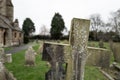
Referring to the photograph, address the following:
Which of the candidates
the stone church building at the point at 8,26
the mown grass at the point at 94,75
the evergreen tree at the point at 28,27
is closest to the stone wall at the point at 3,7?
the stone church building at the point at 8,26

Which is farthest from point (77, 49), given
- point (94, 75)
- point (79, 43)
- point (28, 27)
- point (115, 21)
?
point (28, 27)

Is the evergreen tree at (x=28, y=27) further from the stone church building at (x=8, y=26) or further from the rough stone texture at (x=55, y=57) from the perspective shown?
the rough stone texture at (x=55, y=57)

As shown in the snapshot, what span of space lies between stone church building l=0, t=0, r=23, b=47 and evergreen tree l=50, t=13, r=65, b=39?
64.6 feet

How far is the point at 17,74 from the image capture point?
12281 mm

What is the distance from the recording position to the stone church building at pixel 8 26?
4831 centimetres

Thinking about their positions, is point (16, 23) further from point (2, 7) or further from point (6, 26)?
point (6, 26)

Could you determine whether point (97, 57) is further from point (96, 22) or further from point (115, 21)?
point (96, 22)

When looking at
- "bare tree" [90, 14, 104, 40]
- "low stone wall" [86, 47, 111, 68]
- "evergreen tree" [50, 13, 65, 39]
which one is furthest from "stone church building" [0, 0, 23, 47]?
"low stone wall" [86, 47, 111, 68]

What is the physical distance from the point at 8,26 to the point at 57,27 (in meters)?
30.3

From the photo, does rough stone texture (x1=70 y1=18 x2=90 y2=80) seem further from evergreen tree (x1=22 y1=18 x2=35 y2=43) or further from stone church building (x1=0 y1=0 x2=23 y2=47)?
evergreen tree (x1=22 y1=18 x2=35 y2=43)

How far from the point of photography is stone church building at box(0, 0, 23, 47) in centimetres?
4831

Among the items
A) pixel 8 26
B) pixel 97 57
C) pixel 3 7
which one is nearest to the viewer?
pixel 97 57

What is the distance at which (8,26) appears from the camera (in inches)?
1929

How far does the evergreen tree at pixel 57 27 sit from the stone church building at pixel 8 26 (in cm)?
1969
